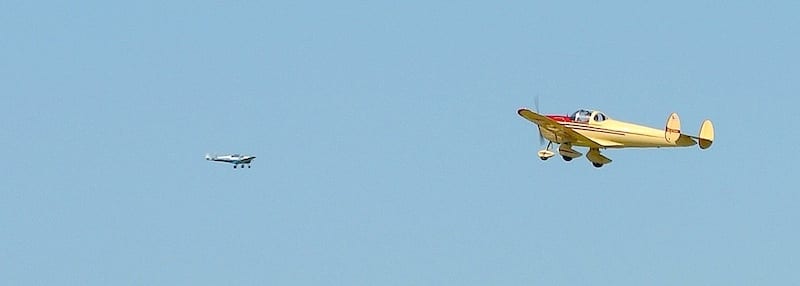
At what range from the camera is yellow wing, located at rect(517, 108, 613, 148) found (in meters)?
137

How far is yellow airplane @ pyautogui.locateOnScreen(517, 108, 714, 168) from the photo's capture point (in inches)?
5300

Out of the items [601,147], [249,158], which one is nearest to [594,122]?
[601,147]

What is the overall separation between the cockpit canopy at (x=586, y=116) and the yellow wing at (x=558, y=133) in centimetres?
74

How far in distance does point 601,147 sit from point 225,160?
1264 inches

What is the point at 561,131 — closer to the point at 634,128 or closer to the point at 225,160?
the point at 634,128

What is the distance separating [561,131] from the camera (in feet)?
450

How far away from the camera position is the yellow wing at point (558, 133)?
136750mm

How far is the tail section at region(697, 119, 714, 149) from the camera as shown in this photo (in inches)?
5271

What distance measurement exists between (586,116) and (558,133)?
1.27 metres

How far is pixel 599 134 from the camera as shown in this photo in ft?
448

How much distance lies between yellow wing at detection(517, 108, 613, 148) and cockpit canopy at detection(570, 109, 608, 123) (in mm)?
738

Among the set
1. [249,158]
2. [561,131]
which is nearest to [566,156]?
[561,131]

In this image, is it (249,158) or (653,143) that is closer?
(653,143)

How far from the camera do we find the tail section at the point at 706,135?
13388cm
